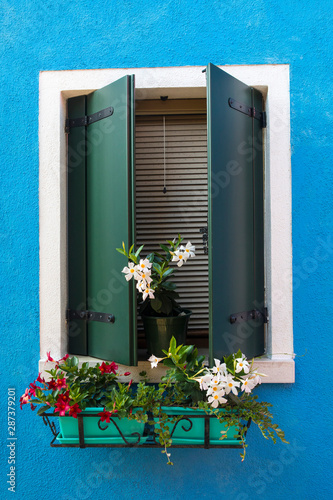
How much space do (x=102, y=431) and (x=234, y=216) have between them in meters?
1.25

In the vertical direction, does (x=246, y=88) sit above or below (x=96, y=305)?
above

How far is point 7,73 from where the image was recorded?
7.80 ft

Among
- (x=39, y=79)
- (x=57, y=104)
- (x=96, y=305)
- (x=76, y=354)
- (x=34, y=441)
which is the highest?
(x=39, y=79)

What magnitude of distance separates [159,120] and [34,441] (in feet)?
6.61

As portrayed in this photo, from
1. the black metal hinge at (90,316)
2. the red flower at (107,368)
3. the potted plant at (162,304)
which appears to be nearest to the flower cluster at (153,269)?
the potted plant at (162,304)

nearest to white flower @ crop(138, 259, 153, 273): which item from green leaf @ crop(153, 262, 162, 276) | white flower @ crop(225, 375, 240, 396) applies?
green leaf @ crop(153, 262, 162, 276)

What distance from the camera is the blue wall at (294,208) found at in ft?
7.36

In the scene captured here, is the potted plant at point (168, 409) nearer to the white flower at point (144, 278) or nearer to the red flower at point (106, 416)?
the red flower at point (106, 416)

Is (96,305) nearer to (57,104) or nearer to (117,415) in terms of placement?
(117,415)

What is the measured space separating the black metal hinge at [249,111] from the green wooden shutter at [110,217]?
1.72ft

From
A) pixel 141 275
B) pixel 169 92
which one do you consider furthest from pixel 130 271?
pixel 169 92

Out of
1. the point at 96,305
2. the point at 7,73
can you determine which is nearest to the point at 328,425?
the point at 96,305

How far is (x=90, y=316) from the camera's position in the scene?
7.53 ft

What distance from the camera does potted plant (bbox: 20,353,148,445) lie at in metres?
1.90
